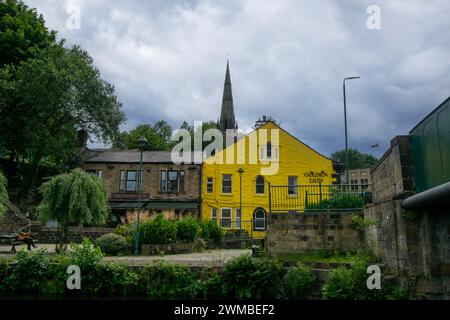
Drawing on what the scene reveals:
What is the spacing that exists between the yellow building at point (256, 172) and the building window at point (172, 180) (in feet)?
8.05

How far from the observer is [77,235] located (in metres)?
22.9

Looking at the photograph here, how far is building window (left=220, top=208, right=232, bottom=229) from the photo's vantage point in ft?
105

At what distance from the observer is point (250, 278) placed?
35.5 ft

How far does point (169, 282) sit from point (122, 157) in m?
24.3

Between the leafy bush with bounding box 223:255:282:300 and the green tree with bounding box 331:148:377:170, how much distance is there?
276 feet

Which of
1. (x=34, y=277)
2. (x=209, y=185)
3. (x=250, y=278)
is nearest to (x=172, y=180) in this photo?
(x=209, y=185)

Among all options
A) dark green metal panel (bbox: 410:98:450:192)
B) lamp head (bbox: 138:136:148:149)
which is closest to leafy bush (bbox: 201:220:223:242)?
lamp head (bbox: 138:136:148:149)

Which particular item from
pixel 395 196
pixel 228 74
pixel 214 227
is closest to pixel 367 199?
pixel 395 196

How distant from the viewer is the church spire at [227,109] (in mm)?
70188

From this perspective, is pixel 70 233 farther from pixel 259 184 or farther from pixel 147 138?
pixel 147 138

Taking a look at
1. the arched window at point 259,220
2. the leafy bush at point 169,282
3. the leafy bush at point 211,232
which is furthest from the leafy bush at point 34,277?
the arched window at point 259,220

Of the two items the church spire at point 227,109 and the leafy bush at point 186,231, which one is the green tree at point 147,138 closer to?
the church spire at point 227,109

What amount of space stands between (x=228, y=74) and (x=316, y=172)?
158ft

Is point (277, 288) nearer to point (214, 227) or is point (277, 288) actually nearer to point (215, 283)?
point (215, 283)
